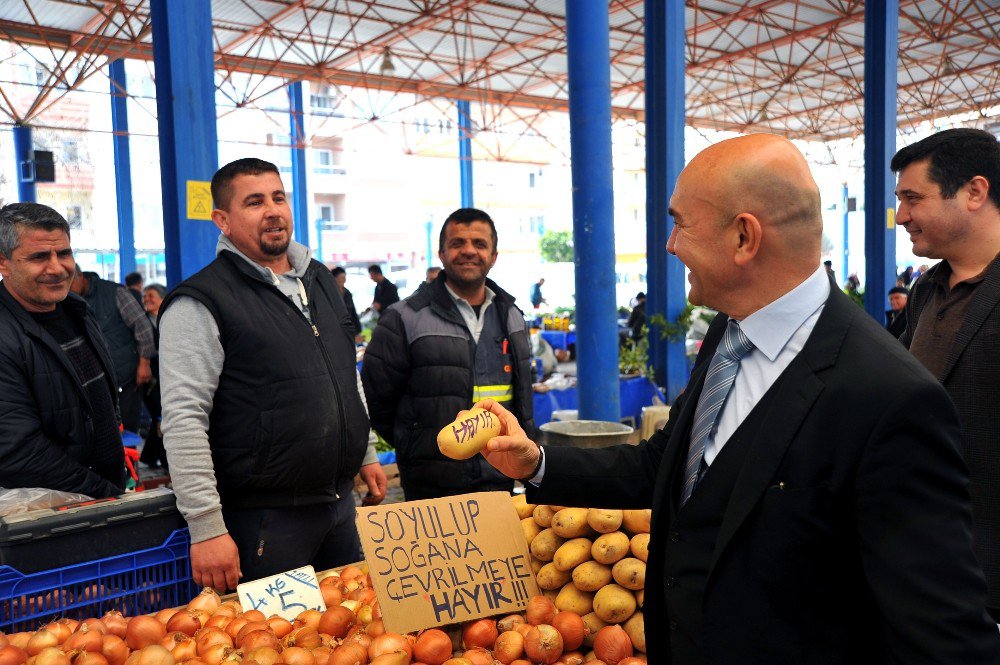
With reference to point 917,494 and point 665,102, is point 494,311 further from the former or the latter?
point 665,102

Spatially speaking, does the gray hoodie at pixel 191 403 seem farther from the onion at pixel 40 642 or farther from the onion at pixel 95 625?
the onion at pixel 40 642

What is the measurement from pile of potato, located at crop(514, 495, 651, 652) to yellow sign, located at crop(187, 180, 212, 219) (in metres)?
2.84

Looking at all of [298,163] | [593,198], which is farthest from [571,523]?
[298,163]

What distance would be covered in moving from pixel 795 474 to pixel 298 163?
55.0 feet

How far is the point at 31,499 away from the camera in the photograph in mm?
2244

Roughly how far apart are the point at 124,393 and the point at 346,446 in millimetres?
4804

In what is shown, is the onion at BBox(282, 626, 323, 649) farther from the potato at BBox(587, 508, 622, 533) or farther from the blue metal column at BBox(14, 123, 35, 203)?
the blue metal column at BBox(14, 123, 35, 203)

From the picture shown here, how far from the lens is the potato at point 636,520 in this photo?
76.9 inches

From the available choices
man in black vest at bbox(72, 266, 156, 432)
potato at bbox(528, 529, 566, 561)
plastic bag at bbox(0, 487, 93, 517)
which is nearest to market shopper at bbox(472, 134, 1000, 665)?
potato at bbox(528, 529, 566, 561)

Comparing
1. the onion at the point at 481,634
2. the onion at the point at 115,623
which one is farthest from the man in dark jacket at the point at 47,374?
the onion at the point at 481,634

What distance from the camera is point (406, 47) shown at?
15.1 meters

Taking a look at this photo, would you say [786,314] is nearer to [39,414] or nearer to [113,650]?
[113,650]

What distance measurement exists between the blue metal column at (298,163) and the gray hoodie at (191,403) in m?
14.1

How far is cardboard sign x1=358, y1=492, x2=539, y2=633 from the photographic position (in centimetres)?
185
